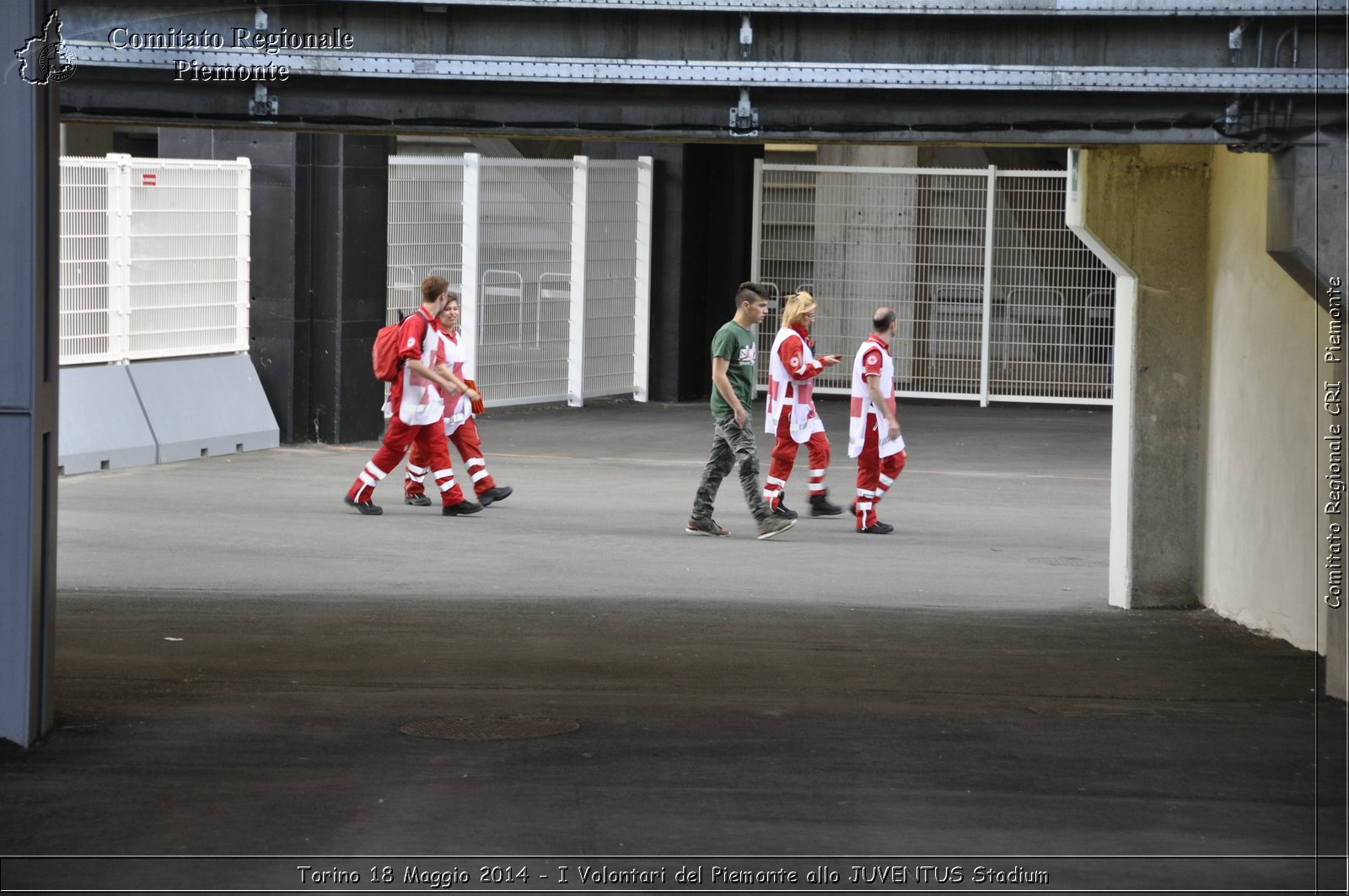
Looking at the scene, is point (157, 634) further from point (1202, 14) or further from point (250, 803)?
point (1202, 14)

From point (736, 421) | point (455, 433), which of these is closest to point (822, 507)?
point (736, 421)

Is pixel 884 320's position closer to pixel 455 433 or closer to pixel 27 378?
pixel 455 433

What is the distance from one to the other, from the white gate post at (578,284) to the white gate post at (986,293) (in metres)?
5.48

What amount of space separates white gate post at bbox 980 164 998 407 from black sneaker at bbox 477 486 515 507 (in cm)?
1070

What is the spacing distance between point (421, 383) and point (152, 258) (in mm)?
5190

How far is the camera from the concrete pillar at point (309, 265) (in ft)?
61.9

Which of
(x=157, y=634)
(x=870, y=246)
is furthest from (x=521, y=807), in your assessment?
(x=870, y=246)

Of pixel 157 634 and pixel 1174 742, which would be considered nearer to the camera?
pixel 1174 742

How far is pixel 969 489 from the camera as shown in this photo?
55.6 feet

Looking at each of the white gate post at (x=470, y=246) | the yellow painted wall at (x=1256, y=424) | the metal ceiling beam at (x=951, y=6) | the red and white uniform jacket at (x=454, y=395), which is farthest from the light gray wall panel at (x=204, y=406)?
the metal ceiling beam at (x=951, y=6)

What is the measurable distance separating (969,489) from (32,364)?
11.3 meters

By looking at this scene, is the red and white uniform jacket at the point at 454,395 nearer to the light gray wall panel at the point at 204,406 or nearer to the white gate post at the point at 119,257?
the light gray wall panel at the point at 204,406

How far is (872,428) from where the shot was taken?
14172 millimetres

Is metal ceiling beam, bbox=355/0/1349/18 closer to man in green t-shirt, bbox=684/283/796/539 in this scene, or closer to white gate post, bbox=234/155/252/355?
man in green t-shirt, bbox=684/283/796/539
